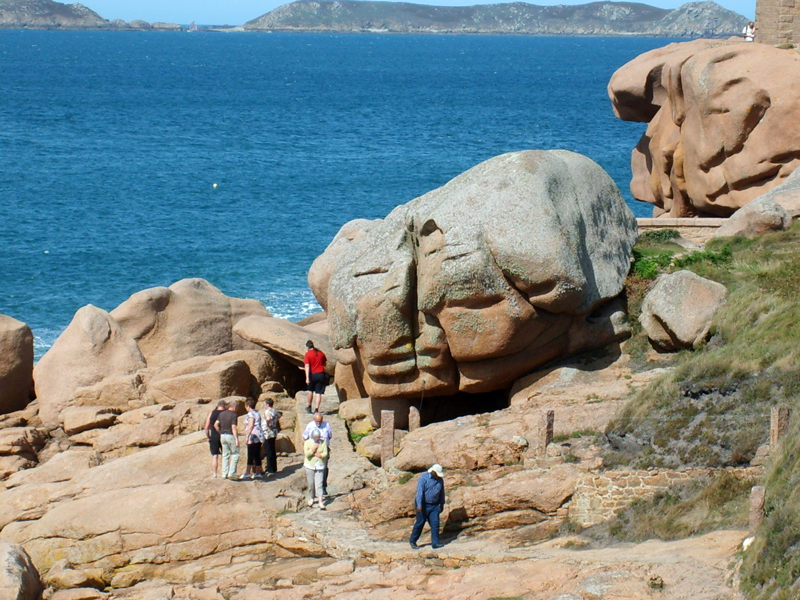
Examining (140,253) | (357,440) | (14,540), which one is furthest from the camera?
(140,253)

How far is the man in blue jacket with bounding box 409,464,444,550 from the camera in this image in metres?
16.9

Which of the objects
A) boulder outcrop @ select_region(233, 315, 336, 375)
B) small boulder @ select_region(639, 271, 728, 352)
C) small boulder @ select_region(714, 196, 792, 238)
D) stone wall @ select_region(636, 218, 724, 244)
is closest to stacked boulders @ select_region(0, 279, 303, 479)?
Result: boulder outcrop @ select_region(233, 315, 336, 375)

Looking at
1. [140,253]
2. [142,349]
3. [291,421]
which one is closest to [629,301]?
[291,421]

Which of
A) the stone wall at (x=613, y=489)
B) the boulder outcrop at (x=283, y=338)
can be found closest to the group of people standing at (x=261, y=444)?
the stone wall at (x=613, y=489)

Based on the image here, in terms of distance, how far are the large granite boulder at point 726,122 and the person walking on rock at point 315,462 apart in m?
16.2

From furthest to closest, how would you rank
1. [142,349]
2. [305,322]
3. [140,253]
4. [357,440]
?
1. [140,253]
2. [305,322]
3. [142,349]
4. [357,440]

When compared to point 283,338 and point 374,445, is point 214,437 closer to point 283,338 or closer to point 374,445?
point 374,445

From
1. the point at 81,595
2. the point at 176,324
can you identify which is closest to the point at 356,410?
the point at 81,595

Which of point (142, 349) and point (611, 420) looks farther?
point (142, 349)

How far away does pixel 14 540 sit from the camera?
1975 cm

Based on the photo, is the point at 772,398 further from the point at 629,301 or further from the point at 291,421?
the point at 291,421

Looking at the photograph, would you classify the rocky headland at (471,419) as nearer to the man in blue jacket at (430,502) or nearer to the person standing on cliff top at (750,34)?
the man in blue jacket at (430,502)

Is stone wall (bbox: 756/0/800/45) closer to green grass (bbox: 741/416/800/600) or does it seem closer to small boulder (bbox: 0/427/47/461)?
green grass (bbox: 741/416/800/600)

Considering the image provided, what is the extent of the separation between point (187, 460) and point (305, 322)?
444 inches
